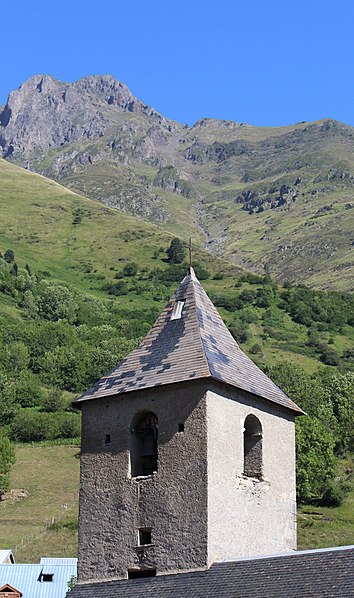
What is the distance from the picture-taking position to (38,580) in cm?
5247

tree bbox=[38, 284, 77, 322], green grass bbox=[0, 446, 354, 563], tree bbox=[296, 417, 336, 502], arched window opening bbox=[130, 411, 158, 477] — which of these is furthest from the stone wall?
tree bbox=[38, 284, 77, 322]

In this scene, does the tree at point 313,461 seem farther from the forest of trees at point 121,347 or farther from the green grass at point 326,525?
the green grass at point 326,525

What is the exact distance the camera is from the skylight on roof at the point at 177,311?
25484mm

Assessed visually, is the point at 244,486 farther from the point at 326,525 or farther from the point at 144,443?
the point at 326,525

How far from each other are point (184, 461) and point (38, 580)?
1300 inches

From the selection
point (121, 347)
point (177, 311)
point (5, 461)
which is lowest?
point (177, 311)

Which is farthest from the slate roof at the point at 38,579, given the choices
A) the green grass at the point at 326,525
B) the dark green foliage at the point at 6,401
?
the dark green foliage at the point at 6,401

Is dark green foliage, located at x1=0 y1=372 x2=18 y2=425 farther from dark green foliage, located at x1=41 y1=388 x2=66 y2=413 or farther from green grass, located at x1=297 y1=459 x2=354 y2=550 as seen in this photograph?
green grass, located at x1=297 y1=459 x2=354 y2=550

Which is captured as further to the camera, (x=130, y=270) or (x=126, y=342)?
(x=130, y=270)

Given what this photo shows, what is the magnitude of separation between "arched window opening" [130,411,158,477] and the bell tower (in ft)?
0.08

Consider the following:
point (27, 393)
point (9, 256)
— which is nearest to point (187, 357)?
point (27, 393)

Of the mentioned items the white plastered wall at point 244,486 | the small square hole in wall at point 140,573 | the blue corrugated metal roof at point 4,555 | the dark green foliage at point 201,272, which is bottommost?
the small square hole in wall at point 140,573

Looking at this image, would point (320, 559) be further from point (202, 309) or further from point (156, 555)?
point (202, 309)

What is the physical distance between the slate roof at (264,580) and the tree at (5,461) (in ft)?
198
